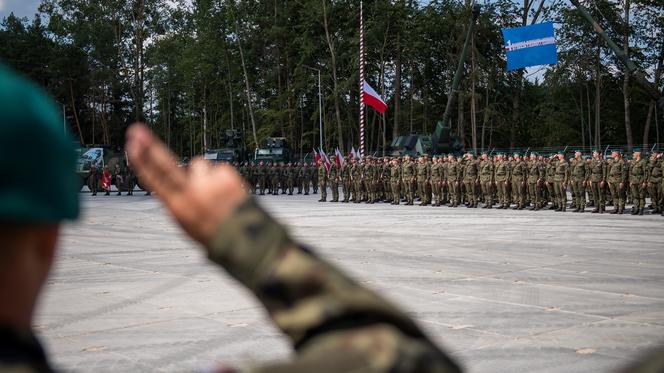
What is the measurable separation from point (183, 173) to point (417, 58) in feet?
203

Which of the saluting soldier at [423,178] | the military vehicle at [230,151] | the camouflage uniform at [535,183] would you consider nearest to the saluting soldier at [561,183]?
the camouflage uniform at [535,183]

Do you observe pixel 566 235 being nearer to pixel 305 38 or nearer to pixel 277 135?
pixel 305 38

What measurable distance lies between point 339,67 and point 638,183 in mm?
40230

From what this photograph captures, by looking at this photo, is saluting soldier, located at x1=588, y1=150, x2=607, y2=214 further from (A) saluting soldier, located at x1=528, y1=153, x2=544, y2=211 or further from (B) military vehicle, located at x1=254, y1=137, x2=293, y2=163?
(B) military vehicle, located at x1=254, y1=137, x2=293, y2=163

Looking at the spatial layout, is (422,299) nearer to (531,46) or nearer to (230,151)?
(531,46)

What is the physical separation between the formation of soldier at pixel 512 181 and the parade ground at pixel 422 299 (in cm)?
656

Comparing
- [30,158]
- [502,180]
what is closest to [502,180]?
[502,180]

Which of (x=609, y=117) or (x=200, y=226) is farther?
(x=609, y=117)

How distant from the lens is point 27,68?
227 feet

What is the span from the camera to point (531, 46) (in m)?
30.4

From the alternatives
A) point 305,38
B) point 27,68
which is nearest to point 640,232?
point 305,38

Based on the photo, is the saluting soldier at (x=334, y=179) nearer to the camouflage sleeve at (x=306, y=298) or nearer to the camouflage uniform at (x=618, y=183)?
the camouflage uniform at (x=618, y=183)

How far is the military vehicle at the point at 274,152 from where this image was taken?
46750mm

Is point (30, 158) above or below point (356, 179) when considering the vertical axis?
above
